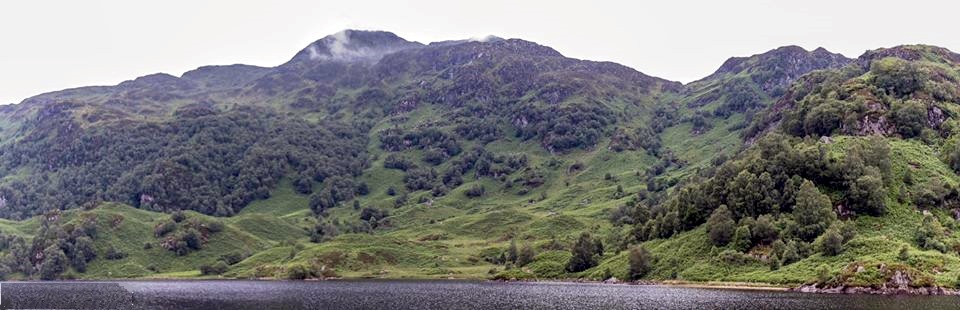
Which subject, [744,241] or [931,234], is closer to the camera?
[931,234]

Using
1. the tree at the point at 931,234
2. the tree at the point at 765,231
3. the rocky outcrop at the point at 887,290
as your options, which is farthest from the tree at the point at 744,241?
the tree at the point at 931,234

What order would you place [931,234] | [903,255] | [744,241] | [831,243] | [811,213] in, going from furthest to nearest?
[744,241] < [811,213] < [831,243] < [931,234] < [903,255]

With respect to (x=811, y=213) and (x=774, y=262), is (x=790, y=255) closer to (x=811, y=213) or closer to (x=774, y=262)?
(x=774, y=262)

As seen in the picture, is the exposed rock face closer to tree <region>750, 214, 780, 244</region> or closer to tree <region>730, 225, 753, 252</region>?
tree <region>750, 214, 780, 244</region>

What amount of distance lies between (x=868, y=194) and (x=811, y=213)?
52.7ft

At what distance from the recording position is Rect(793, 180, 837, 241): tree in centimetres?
19150

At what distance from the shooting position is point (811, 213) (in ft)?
637

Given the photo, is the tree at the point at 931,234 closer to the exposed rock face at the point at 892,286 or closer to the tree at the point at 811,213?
the tree at the point at 811,213

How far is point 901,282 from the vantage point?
151 m

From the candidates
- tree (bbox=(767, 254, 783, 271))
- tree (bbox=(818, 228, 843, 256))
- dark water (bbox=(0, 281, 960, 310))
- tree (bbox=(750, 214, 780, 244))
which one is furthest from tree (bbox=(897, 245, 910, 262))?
tree (bbox=(750, 214, 780, 244))

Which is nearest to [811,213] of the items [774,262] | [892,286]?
[774,262]

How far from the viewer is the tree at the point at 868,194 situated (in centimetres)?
19488

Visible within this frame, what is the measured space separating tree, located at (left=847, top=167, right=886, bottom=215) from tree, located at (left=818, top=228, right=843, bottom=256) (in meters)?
20.8

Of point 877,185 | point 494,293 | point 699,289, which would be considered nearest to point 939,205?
point 877,185
